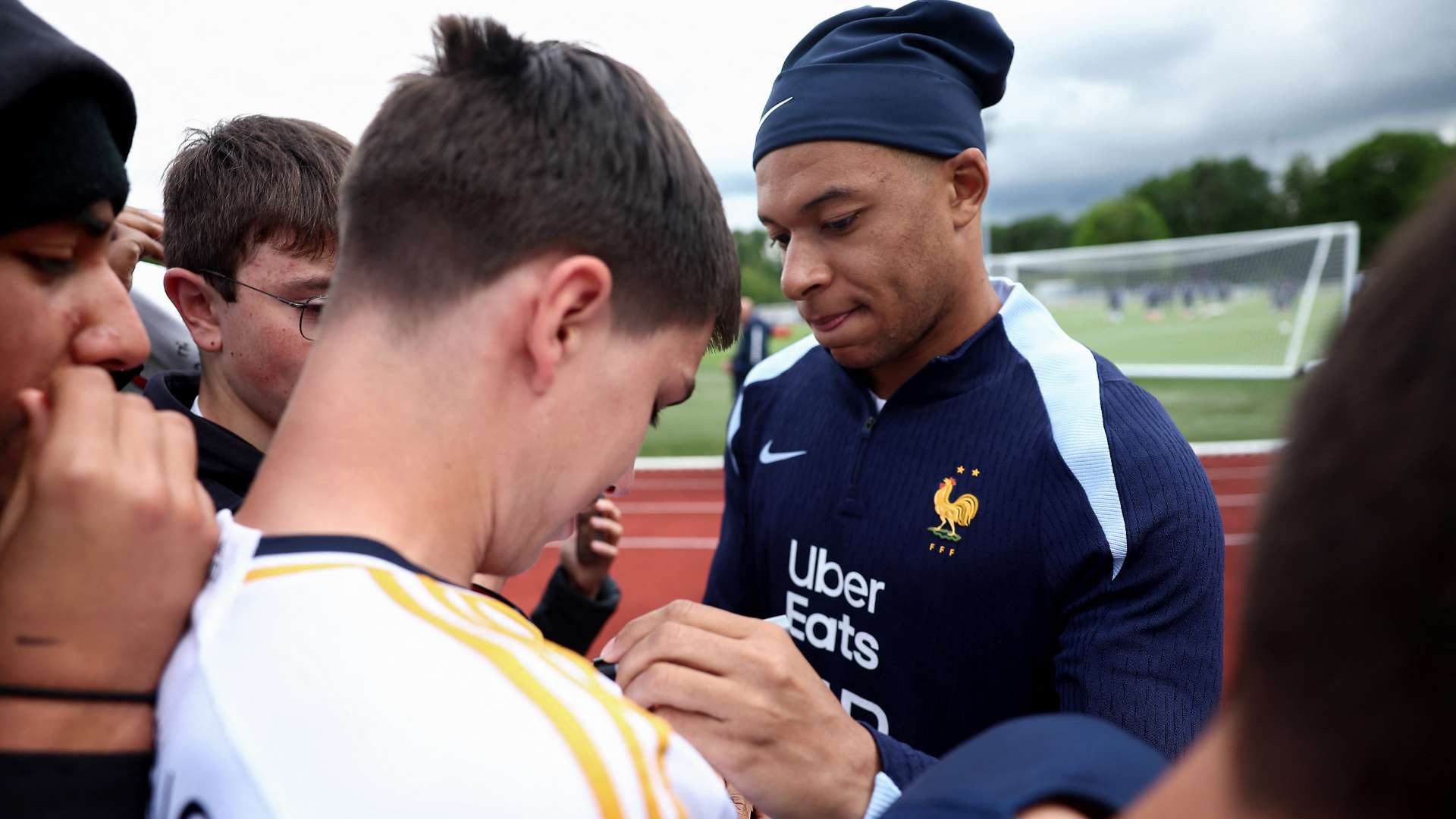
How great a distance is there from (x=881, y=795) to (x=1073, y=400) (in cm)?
96

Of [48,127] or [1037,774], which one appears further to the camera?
[48,127]

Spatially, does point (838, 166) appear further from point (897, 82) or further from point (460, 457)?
point (460, 457)

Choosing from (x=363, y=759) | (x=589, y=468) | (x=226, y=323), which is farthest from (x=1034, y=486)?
(x=226, y=323)

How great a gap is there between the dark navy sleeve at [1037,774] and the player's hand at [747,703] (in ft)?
1.66

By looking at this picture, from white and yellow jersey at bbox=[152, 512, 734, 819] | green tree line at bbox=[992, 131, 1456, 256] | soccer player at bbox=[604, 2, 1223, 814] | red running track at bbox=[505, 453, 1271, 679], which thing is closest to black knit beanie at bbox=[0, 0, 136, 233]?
white and yellow jersey at bbox=[152, 512, 734, 819]

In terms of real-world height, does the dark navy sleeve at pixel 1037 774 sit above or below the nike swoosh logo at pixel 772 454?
above

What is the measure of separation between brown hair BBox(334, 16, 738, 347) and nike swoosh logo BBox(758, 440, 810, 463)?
47.2 inches

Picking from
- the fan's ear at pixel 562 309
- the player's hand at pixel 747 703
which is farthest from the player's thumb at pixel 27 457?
the player's hand at pixel 747 703

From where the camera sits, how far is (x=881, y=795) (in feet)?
4.52

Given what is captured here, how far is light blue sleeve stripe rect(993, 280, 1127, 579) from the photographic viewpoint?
1788mm

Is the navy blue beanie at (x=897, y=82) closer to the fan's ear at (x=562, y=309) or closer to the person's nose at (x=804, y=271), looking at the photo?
the person's nose at (x=804, y=271)

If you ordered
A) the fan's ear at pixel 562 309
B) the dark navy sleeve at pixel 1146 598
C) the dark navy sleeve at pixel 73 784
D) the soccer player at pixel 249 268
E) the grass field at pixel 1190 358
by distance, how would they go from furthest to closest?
the grass field at pixel 1190 358 < the soccer player at pixel 249 268 < the dark navy sleeve at pixel 1146 598 < the fan's ear at pixel 562 309 < the dark navy sleeve at pixel 73 784

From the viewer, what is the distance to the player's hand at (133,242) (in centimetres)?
196

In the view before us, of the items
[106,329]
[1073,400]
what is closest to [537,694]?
[106,329]
